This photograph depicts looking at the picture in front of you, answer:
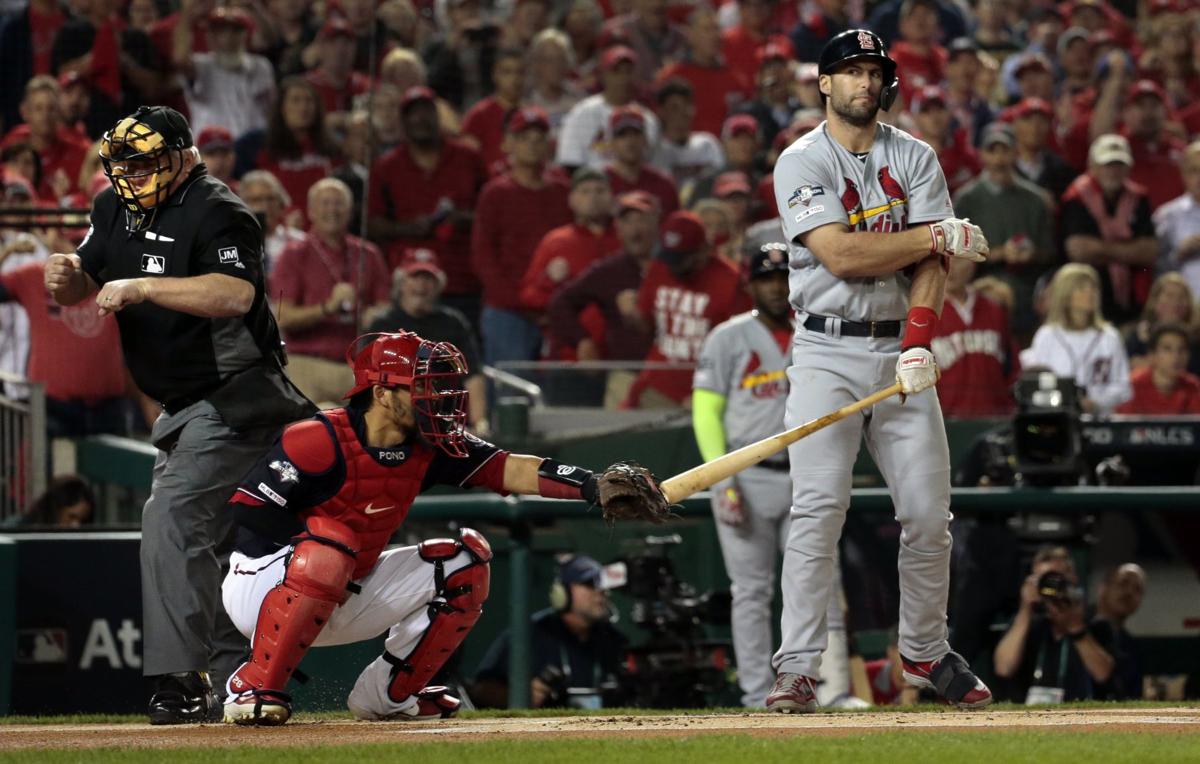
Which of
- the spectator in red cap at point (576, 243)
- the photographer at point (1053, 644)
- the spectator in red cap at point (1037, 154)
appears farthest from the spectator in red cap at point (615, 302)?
the spectator in red cap at point (1037, 154)

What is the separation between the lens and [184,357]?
600 cm

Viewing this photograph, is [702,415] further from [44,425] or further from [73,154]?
[73,154]

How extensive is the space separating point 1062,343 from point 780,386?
2.44 metres

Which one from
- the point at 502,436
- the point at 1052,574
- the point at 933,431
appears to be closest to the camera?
the point at 933,431

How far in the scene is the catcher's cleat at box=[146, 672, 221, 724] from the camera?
19.0 feet

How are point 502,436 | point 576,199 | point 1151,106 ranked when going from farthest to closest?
point 1151,106 → point 576,199 → point 502,436

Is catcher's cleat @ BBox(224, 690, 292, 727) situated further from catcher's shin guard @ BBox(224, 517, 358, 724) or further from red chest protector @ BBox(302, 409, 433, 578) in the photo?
red chest protector @ BBox(302, 409, 433, 578)

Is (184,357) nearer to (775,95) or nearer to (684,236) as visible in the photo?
(684,236)

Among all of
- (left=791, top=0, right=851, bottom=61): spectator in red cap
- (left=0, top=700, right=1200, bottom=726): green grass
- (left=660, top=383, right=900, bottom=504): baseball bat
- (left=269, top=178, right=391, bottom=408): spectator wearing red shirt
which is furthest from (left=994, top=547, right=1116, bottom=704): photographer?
(left=791, top=0, right=851, bottom=61): spectator in red cap

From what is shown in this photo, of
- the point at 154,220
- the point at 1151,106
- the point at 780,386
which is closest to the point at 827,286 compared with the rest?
the point at 154,220

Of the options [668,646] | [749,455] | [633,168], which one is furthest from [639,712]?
[633,168]

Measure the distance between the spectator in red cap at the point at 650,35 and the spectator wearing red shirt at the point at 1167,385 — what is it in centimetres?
473

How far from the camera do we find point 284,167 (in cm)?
1109

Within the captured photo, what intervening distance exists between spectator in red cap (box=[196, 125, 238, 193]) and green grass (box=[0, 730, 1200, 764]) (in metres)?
5.81
